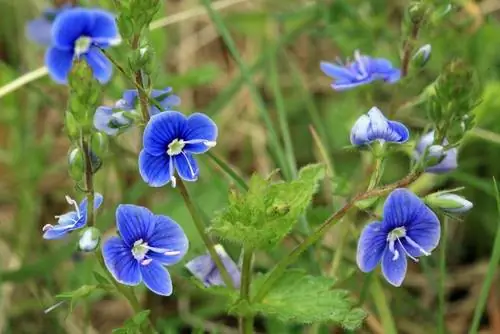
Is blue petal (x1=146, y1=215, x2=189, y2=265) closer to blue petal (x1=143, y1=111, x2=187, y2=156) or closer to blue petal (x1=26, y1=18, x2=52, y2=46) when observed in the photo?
blue petal (x1=143, y1=111, x2=187, y2=156)

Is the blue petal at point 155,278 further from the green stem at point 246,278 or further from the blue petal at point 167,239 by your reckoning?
the green stem at point 246,278

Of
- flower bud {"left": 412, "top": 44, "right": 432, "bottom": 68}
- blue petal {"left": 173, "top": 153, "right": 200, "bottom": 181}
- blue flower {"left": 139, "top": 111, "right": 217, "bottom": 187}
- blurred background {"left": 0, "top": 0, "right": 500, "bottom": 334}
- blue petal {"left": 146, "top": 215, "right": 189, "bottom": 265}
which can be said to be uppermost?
blue flower {"left": 139, "top": 111, "right": 217, "bottom": 187}

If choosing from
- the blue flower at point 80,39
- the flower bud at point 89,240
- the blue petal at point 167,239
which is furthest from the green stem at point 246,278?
the blue flower at point 80,39

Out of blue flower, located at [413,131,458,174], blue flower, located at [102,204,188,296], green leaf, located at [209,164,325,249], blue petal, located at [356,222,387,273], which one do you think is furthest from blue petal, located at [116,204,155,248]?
blue flower, located at [413,131,458,174]

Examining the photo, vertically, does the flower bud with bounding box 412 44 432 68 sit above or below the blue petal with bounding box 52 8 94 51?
below

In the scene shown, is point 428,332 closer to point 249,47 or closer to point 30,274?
point 30,274

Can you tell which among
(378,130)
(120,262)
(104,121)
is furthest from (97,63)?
(378,130)
